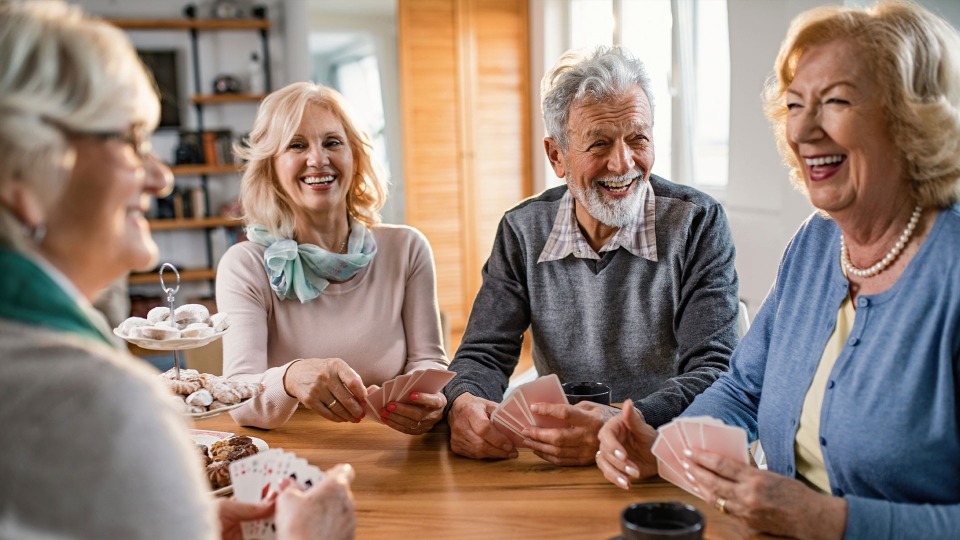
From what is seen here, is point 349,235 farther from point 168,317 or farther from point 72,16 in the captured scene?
point 72,16

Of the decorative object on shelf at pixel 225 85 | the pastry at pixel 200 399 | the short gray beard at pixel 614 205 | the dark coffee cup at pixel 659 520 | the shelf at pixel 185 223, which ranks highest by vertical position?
the decorative object on shelf at pixel 225 85

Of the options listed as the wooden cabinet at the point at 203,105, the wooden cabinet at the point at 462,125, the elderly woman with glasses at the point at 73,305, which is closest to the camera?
the elderly woman with glasses at the point at 73,305

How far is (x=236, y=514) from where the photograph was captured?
3.78 ft

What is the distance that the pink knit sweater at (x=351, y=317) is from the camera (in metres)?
2.18

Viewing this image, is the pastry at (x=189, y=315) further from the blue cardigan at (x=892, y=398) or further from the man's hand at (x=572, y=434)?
the blue cardigan at (x=892, y=398)

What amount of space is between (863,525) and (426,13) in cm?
582

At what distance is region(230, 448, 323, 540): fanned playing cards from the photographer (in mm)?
1151

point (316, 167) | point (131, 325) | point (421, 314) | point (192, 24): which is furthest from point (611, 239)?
point (192, 24)

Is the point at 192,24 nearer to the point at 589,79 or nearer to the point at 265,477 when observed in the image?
the point at 589,79

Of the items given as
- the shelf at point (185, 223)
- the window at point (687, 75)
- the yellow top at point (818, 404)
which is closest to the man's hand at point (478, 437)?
the yellow top at point (818, 404)

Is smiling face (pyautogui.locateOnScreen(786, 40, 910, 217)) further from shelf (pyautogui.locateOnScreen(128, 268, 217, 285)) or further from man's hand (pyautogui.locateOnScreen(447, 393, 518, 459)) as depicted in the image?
shelf (pyautogui.locateOnScreen(128, 268, 217, 285))

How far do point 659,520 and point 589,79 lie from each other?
133 cm

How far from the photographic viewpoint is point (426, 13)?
645 cm

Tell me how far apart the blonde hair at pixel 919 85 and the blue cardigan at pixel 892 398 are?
67 mm
